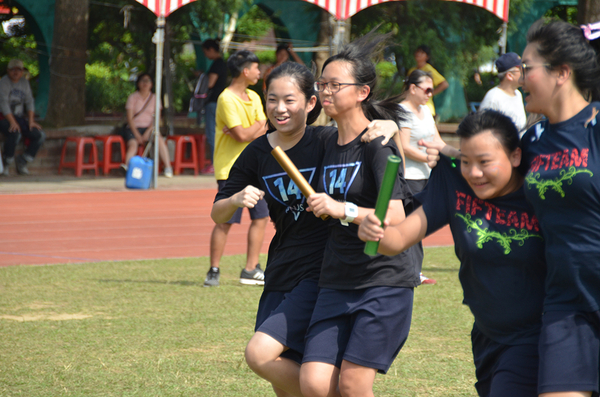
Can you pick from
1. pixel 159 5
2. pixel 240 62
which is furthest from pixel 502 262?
pixel 159 5

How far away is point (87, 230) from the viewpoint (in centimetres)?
920

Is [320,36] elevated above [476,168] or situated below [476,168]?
above

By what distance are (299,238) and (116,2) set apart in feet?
48.2

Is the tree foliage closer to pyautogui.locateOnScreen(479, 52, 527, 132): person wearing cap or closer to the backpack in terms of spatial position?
the backpack

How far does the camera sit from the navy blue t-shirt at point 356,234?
3.02 m

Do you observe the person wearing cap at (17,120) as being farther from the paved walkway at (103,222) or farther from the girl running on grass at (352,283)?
the girl running on grass at (352,283)

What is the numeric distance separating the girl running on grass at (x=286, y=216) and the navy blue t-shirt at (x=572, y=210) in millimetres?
840

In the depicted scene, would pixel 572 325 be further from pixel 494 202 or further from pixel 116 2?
pixel 116 2

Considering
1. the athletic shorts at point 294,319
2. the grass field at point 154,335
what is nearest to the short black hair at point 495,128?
the athletic shorts at point 294,319

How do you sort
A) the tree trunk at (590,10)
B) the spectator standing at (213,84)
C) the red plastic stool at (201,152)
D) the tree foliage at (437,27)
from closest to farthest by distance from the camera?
the tree trunk at (590,10) → the spectator standing at (213,84) → the red plastic stool at (201,152) → the tree foliage at (437,27)

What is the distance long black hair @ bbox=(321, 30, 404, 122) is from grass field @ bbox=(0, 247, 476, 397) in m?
1.53

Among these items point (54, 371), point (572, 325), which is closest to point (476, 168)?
point (572, 325)

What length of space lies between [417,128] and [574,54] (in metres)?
3.93

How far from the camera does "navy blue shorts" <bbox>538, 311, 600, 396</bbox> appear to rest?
7.62ft
